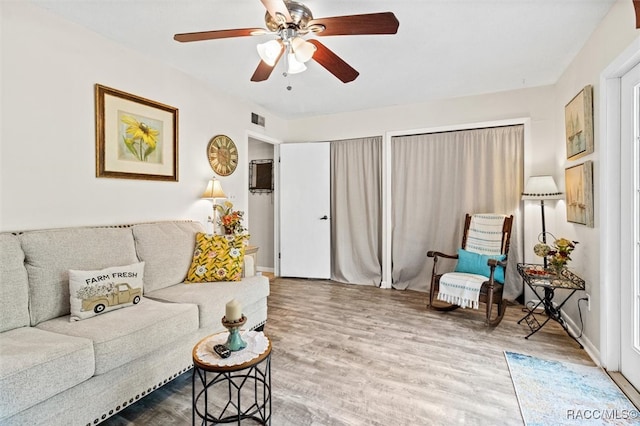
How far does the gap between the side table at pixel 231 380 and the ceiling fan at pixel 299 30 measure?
1646 millimetres

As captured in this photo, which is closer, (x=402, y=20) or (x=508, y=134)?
(x=402, y=20)

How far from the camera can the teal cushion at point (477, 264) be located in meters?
3.11

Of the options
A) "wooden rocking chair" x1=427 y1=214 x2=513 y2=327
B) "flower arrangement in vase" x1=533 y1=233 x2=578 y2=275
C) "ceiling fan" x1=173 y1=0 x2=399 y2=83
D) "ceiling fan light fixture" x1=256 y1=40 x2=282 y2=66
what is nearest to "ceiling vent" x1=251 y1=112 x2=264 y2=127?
Result: "ceiling fan" x1=173 y1=0 x2=399 y2=83

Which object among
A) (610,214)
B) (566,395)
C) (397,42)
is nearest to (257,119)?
(397,42)

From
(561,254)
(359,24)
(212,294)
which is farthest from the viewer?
(561,254)

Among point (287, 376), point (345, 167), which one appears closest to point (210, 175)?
point (345, 167)

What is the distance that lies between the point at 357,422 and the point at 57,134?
267 cm

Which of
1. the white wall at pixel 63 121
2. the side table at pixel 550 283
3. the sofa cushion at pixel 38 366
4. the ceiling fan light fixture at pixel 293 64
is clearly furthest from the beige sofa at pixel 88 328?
the side table at pixel 550 283

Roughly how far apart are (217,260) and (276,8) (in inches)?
76.7

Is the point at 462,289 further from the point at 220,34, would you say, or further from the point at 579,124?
the point at 220,34

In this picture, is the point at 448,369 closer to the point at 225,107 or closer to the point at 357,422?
the point at 357,422

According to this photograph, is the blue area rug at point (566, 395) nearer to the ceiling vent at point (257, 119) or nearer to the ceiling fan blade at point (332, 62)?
the ceiling fan blade at point (332, 62)

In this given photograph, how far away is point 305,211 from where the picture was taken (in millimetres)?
4719

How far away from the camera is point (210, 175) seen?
3441 millimetres
